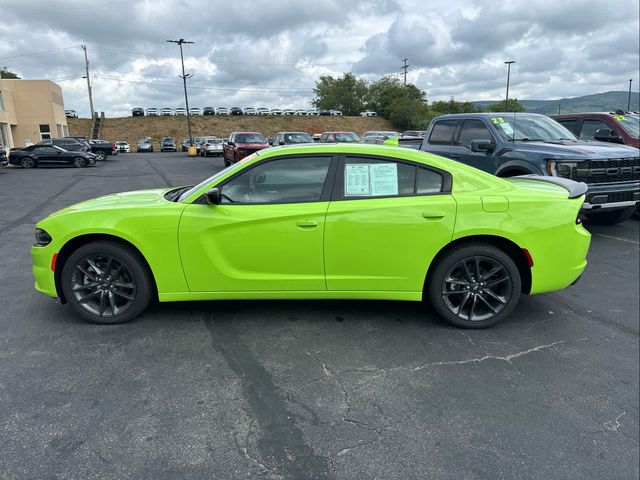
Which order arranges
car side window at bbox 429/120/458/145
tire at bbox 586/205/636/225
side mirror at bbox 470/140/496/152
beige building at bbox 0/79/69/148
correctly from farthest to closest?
beige building at bbox 0/79/69/148 → car side window at bbox 429/120/458/145 → tire at bbox 586/205/636/225 → side mirror at bbox 470/140/496/152

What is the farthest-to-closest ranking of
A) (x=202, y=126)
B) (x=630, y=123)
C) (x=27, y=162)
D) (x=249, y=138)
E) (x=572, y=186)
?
(x=202, y=126) < (x=27, y=162) < (x=249, y=138) < (x=630, y=123) < (x=572, y=186)

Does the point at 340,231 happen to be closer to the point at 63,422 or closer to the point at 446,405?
the point at 446,405

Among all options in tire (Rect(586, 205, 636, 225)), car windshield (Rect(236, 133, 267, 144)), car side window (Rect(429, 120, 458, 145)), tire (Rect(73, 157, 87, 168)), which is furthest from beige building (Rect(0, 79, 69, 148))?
tire (Rect(586, 205, 636, 225))

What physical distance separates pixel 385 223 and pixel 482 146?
4.77m

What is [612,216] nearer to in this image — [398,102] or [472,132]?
[472,132]

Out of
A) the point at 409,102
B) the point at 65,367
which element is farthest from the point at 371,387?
the point at 409,102

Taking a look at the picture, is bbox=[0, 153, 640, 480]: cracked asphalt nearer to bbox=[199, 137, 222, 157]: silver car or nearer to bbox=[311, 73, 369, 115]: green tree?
bbox=[199, 137, 222, 157]: silver car

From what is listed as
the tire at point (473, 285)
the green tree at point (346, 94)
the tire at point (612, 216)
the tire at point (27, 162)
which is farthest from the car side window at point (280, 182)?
the green tree at point (346, 94)

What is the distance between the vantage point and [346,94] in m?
91.4

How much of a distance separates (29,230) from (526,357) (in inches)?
323

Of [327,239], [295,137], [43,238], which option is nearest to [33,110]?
[295,137]

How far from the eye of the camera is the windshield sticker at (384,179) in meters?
3.74

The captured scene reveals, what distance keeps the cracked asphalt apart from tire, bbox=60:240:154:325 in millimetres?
169

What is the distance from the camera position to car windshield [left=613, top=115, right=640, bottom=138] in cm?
914
